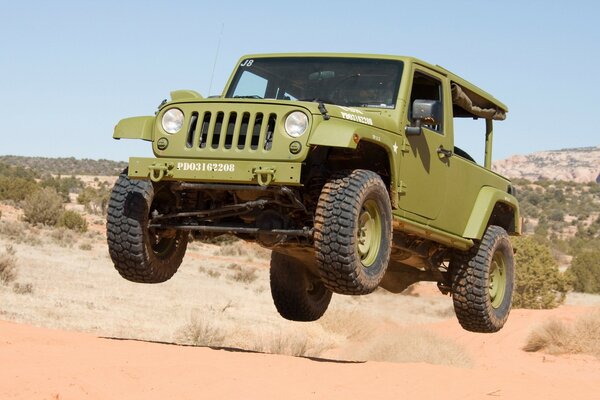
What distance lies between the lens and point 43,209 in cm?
3844

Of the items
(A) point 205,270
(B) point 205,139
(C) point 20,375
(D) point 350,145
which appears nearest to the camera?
(C) point 20,375

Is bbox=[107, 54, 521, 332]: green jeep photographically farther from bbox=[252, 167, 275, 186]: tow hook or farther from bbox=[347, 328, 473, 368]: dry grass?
bbox=[347, 328, 473, 368]: dry grass

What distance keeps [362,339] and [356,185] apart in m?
13.9

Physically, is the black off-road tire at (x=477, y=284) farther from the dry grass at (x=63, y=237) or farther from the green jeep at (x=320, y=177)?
the dry grass at (x=63, y=237)

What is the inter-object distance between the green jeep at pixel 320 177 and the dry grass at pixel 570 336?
10.6 m

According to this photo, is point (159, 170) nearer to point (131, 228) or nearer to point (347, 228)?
point (131, 228)

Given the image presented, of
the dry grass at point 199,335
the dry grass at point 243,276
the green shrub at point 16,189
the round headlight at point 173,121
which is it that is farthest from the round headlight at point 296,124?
the green shrub at point 16,189

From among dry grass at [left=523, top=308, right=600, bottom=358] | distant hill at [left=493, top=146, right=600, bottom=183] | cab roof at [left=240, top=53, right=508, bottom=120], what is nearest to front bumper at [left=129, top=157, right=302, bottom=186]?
cab roof at [left=240, top=53, right=508, bottom=120]

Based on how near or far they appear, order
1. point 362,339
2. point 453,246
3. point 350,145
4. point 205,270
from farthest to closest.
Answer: point 205,270 < point 362,339 < point 453,246 < point 350,145

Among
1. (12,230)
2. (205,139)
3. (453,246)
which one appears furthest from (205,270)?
(205,139)

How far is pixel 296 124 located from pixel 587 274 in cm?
3124

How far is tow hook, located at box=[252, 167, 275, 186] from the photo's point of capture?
7.60m

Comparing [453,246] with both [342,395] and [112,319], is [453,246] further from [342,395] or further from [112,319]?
[112,319]

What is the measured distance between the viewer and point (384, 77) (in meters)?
9.15
